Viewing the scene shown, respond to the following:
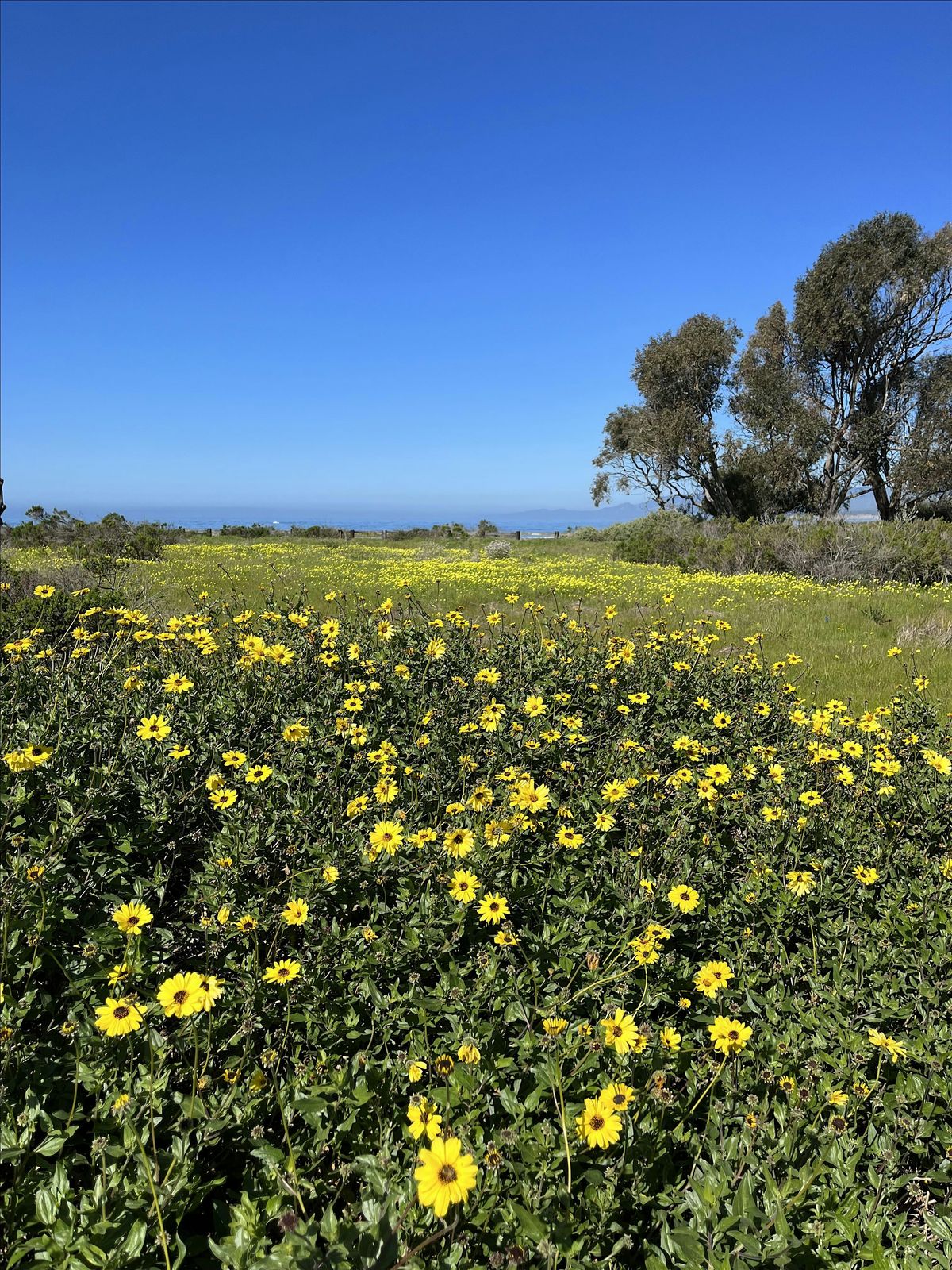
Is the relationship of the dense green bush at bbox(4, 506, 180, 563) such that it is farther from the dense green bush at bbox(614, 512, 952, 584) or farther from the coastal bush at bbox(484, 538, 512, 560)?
the dense green bush at bbox(614, 512, 952, 584)

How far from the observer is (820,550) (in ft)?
47.0

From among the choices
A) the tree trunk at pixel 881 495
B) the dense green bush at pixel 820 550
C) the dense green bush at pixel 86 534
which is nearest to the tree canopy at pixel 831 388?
the tree trunk at pixel 881 495

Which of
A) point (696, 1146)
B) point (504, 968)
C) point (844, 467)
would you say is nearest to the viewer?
point (696, 1146)

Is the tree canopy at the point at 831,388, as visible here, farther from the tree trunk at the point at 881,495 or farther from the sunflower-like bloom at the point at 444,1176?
the sunflower-like bloom at the point at 444,1176

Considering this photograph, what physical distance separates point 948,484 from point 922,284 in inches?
261

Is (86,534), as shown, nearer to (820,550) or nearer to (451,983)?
(820,550)

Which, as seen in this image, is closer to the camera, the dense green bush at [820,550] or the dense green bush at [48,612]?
the dense green bush at [48,612]

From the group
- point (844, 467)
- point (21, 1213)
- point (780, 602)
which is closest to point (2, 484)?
point (21, 1213)

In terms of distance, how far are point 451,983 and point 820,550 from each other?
14771 millimetres

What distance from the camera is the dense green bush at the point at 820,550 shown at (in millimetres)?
13227

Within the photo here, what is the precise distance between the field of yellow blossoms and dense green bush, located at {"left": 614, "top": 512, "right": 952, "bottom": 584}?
10.9 meters

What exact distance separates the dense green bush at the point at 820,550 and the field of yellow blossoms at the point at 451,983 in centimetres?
1089

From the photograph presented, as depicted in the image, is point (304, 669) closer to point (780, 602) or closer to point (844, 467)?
point (780, 602)

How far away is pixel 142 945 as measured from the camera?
2.07 meters
